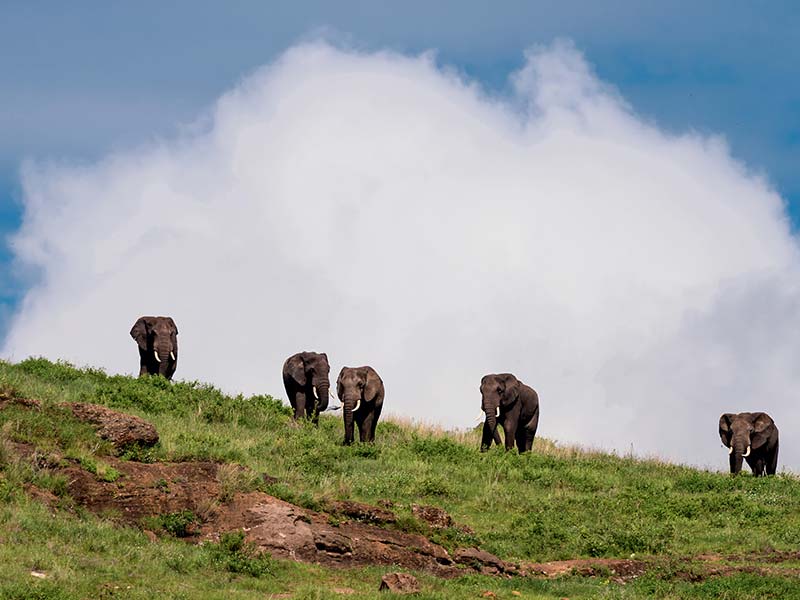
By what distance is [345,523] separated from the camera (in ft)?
67.7

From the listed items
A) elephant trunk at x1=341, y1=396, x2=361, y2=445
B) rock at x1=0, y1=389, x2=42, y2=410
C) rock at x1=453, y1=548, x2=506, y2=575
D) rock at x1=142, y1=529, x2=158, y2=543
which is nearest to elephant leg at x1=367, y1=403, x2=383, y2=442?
elephant trunk at x1=341, y1=396, x2=361, y2=445

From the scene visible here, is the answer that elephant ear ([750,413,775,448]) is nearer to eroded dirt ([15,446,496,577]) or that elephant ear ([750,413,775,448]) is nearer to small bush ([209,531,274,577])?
eroded dirt ([15,446,496,577])

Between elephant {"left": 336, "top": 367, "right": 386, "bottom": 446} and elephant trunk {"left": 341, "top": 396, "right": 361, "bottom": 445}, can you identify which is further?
elephant {"left": 336, "top": 367, "right": 386, "bottom": 446}

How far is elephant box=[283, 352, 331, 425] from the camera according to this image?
35.0 m

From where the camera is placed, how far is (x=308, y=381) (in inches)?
1387

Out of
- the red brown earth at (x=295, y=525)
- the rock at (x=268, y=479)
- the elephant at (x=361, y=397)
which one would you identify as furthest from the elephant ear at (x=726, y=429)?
the rock at (x=268, y=479)

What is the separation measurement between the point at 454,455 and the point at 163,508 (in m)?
12.6

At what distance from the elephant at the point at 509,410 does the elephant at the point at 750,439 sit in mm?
5574

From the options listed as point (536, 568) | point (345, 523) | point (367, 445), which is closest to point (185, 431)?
point (367, 445)

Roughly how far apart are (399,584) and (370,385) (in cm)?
1554

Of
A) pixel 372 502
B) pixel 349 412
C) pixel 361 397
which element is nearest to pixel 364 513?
pixel 372 502

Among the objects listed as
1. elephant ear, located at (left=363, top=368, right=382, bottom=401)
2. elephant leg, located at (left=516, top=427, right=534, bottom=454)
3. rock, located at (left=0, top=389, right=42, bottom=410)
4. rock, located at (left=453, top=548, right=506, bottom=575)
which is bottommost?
rock, located at (left=453, top=548, right=506, bottom=575)

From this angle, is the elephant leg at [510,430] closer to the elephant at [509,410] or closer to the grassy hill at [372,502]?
the elephant at [509,410]

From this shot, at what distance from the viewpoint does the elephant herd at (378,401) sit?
32.2m
